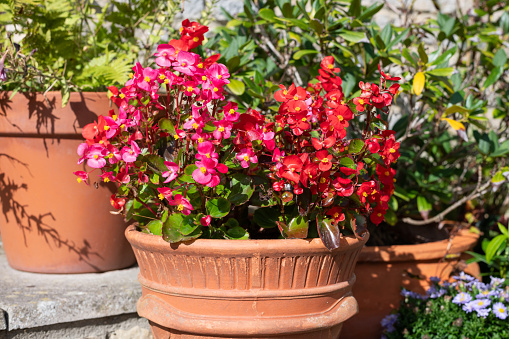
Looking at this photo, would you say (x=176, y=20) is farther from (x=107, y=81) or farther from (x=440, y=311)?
(x=440, y=311)

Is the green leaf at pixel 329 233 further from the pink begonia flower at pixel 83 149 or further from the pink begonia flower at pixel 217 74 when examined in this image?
the pink begonia flower at pixel 83 149

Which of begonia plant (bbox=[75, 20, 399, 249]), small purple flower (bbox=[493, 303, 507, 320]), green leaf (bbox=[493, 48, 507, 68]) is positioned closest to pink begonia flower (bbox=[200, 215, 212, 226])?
begonia plant (bbox=[75, 20, 399, 249])

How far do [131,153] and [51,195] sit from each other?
0.67 metres

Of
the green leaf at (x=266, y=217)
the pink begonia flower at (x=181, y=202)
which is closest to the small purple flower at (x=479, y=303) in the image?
the green leaf at (x=266, y=217)

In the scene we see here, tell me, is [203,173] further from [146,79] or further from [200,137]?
[146,79]

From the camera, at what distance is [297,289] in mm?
1354

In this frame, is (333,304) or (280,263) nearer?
(280,263)

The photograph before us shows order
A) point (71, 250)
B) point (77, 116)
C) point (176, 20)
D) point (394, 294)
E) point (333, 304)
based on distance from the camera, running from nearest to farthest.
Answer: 1. point (333, 304)
2. point (77, 116)
3. point (71, 250)
4. point (394, 294)
5. point (176, 20)

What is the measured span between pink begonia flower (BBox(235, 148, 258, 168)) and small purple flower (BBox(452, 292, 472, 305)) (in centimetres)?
107

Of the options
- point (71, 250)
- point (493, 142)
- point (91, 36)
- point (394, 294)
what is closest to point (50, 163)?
point (71, 250)

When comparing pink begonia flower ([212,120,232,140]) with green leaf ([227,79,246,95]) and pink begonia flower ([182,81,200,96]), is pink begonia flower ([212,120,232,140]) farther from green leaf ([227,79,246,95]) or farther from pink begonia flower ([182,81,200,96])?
green leaf ([227,79,246,95])

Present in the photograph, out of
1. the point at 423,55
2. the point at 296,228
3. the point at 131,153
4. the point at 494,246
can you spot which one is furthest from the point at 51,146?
the point at 494,246

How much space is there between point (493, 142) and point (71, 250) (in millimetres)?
1723

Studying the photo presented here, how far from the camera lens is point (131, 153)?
4.34ft
